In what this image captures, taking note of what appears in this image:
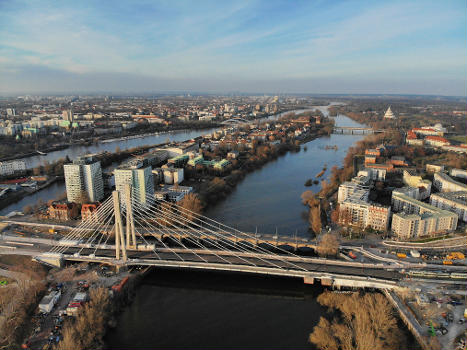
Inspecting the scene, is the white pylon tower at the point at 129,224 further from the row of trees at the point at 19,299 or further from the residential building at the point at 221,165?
the residential building at the point at 221,165

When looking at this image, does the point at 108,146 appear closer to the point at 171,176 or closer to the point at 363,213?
the point at 171,176

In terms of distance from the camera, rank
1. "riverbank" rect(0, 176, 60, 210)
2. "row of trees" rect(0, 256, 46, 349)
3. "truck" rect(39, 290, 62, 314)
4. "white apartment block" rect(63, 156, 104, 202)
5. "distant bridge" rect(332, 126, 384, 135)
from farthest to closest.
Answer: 1. "distant bridge" rect(332, 126, 384, 135)
2. "riverbank" rect(0, 176, 60, 210)
3. "white apartment block" rect(63, 156, 104, 202)
4. "truck" rect(39, 290, 62, 314)
5. "row of trees" rect(0, 256, 46, 349)

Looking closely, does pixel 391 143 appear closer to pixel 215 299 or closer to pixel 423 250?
pixel 423 250

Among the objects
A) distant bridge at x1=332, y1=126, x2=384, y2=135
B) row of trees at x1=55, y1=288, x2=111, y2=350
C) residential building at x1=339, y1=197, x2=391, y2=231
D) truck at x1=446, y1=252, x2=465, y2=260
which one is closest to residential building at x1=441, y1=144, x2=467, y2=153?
distant bridge at x1=332, y1=126, x2=384, y2=135

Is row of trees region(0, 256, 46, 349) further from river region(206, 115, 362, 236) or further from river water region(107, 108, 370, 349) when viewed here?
river region(206, 115, 362, 236)

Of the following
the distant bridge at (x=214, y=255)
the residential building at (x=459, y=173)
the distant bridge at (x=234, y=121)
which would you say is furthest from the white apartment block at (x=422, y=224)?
the distant bridge at (x=234, y=121)

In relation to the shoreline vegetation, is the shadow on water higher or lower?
lower
